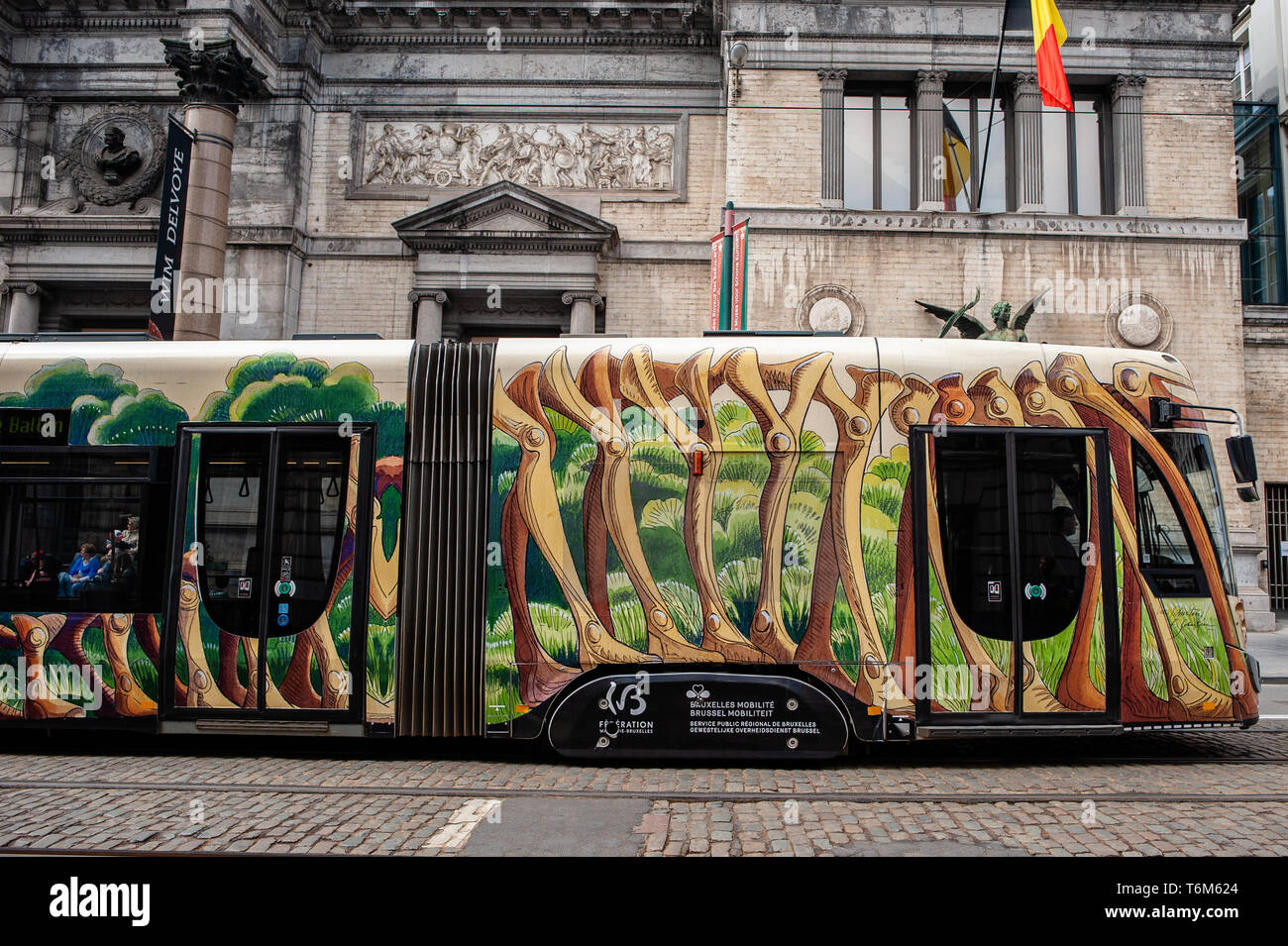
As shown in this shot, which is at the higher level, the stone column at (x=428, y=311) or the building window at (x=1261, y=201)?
the building window at (x=1261, y=201)

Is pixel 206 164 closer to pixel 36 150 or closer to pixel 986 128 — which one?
pixel 36 150

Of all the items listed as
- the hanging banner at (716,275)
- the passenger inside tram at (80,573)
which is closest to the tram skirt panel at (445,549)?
the passenger inside tram at (80,573)

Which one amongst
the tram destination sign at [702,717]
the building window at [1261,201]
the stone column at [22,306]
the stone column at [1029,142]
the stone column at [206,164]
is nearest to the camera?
the tram destination sign at [702,717]

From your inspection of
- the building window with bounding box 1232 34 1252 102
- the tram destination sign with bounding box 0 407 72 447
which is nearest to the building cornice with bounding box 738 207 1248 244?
the building window with bounding box 1232 34 1252 102

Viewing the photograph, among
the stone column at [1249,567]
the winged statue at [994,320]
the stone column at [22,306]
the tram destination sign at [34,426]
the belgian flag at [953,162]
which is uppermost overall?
the belgian flag at [953,162]

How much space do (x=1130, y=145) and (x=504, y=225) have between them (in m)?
12.8

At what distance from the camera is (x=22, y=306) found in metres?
18.8

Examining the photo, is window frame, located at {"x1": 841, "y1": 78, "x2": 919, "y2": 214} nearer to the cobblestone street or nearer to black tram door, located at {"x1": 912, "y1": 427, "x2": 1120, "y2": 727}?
black tram door, located at {"x1": 912, "y1": 427, "x2": 1120, "y2": 727}

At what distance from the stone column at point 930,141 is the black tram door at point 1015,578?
12879 mm

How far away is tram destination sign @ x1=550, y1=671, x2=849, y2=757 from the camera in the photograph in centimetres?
640

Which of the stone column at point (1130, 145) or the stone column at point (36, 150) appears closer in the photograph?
the stone column at point (1130, 145)

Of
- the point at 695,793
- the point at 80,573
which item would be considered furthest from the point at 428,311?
the point at 695,793

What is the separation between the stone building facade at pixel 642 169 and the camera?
17.7 metres

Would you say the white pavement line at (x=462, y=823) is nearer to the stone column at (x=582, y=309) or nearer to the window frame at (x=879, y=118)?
the stone column at (x=582, y=309)
